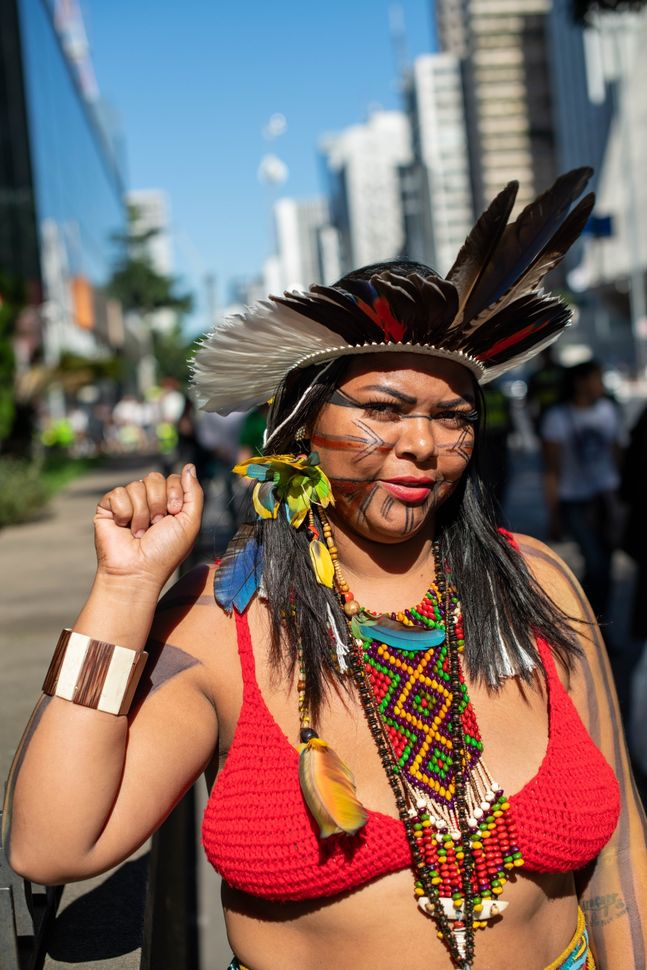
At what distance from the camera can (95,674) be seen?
5.89 ft

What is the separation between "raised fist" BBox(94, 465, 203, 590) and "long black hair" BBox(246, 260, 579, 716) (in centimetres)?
23

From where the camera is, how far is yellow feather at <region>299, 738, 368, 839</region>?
1.81 meters

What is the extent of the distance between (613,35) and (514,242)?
69698mm

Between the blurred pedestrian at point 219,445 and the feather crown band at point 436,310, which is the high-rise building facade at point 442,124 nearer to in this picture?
the blurred pedestrian at point 219,445

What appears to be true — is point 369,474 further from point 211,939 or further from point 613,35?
Answer: point 613,35

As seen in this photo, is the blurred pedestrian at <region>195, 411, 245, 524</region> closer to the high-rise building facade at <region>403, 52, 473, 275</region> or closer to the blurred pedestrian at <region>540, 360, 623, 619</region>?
the blurred pedestrian at <region>540, 360, 623, 619</region>

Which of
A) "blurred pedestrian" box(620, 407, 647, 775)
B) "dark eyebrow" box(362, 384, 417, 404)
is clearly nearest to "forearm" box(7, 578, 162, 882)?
"dark eyebrow" box(362, 384, 417, 404)

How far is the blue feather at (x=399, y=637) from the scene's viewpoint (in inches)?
82.0

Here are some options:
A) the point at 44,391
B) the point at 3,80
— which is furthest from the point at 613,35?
the point at 44,391

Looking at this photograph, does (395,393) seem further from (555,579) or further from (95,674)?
(95,674)

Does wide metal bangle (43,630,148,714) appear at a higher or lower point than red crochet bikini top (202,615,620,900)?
higher

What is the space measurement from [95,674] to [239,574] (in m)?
0.37

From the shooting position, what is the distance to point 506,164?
438 ft

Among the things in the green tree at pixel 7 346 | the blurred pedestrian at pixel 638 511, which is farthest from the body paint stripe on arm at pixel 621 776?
the green tree at pixel 7 346
